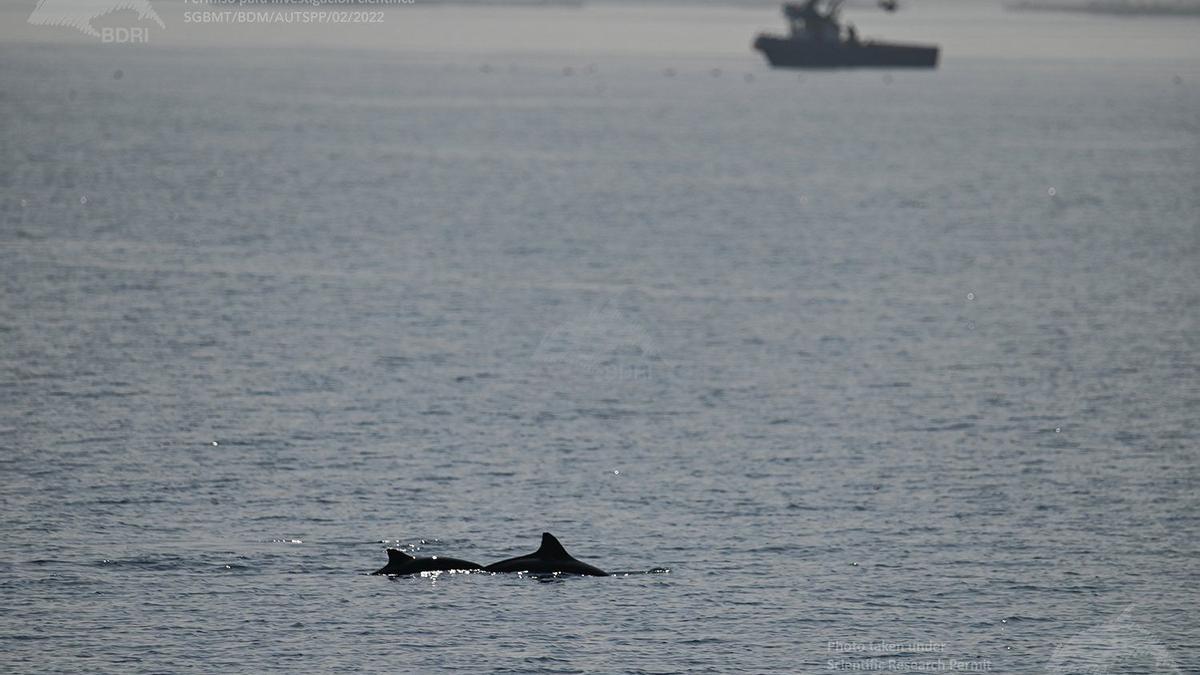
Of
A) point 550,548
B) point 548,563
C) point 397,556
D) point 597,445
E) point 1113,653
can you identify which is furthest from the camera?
point 597,445

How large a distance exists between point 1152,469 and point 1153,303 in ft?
135

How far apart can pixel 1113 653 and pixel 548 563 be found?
51.1ft

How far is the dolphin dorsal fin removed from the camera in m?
50.5

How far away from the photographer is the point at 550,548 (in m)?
50.7

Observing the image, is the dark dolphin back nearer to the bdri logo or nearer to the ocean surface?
the ocean surface

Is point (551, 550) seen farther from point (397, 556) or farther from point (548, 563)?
point (397, 556)

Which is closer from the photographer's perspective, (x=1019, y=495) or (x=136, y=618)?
(x=136, y=618)

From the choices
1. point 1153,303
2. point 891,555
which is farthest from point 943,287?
point 891,555

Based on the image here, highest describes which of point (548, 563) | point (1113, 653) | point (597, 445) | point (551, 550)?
point (597, 445)

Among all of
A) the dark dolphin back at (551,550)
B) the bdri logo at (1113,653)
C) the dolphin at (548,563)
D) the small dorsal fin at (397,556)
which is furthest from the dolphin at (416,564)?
the bdri logo at (1113,653)

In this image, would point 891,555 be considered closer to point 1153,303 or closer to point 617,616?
point 617,616

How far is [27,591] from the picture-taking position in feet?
161

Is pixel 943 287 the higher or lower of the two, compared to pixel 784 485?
higher

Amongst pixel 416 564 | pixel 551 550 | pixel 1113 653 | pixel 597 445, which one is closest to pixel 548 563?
pixel 551 550
